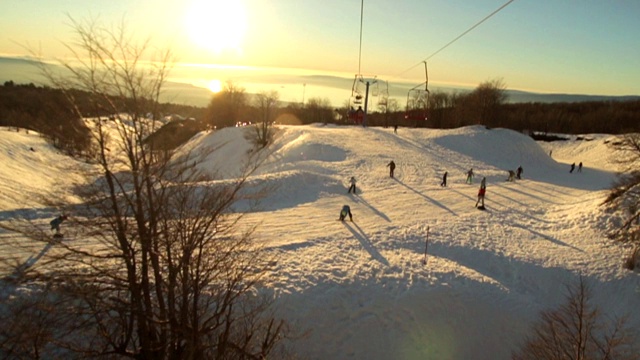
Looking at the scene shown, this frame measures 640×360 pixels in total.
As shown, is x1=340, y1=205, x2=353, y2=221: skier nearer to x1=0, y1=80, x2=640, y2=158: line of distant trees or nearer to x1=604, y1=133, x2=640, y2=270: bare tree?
x1=604, y1=133, x2=640, y2=270: bare tree

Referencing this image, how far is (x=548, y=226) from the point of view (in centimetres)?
2002

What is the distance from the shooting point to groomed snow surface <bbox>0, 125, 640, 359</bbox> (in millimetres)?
11938

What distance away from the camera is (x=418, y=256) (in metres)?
15.7

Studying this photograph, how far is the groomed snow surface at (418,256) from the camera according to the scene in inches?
470

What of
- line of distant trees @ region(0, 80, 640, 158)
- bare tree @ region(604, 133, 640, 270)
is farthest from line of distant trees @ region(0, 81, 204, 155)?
line of distant trees @ region(0, 80, 640, 158)

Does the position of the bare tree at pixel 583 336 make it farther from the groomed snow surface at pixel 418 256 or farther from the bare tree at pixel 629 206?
the bare tree at pixel 629 206

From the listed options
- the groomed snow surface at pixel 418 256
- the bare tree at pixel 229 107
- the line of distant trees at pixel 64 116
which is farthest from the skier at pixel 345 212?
the bare tree at pixel 229 107

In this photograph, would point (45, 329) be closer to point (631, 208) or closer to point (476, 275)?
Result: point (476, 275)

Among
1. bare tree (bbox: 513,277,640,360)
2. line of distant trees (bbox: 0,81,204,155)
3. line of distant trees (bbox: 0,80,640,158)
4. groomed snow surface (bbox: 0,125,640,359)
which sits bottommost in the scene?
bare tree (bbox: 513,277,640,360)

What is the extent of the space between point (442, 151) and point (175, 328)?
42008 mm

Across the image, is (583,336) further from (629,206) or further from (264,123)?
(264,123)

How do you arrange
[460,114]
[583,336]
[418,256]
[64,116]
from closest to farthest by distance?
[64,116] → [583,336] → [418,256] → [460,114]

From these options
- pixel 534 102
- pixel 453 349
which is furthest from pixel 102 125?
pixel 534 102

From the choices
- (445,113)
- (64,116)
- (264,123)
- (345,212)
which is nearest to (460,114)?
(445,113)
